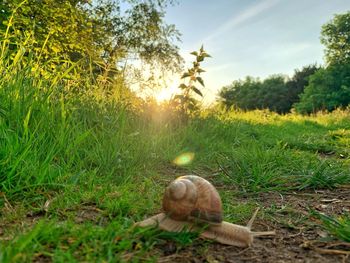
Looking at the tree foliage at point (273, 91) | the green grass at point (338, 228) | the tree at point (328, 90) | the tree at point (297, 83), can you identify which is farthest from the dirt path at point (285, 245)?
the tree at point (297, 83)

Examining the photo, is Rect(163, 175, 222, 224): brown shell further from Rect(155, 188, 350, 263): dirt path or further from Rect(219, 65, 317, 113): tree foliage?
Rect(219, 65, 317, 113): tree foliage

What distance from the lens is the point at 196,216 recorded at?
1.69m

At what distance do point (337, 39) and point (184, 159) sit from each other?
148ft

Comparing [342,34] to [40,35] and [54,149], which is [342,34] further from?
[54,149]

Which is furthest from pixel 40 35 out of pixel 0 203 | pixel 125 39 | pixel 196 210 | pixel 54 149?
pixel 125 39

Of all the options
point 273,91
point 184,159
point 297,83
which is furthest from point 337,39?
point 184,159

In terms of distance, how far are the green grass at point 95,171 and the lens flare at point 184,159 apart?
0.19 feet

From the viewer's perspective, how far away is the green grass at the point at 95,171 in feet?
4.92

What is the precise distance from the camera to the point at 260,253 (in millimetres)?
1632

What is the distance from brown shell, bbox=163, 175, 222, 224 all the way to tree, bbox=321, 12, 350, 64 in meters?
45.8

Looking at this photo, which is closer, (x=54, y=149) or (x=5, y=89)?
(x=54, y=149)

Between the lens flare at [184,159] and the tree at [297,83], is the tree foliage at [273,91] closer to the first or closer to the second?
the tree at [297,83]

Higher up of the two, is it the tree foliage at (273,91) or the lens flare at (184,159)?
the tree foliage at (273,91)

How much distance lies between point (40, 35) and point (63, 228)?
7.28 m
